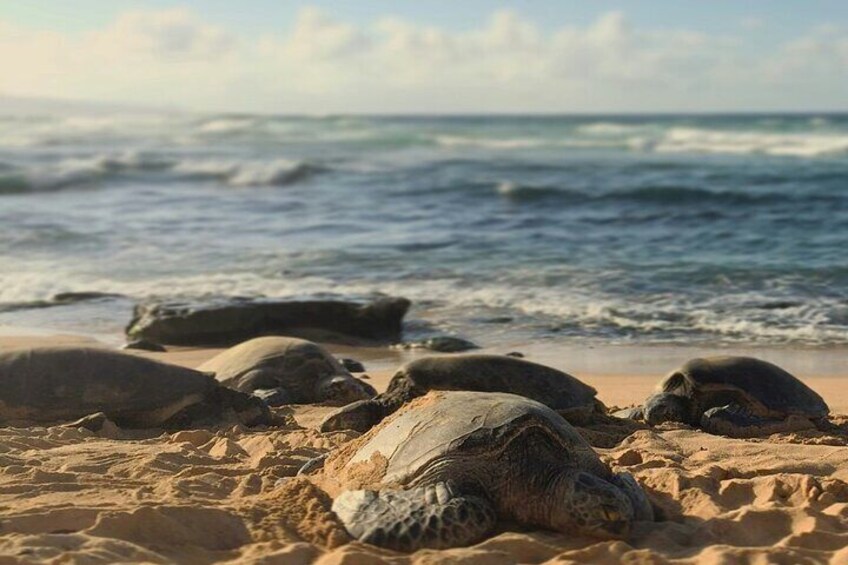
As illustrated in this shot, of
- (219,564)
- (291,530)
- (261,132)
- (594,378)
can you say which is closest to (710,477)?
(291,530)

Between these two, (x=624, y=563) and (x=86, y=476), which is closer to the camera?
(x=624, y=563)

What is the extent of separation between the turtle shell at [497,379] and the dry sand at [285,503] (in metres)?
0.60

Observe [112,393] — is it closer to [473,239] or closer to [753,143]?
[473,239]

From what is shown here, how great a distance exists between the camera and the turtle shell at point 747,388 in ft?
22.7

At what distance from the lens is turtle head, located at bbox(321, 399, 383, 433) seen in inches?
255

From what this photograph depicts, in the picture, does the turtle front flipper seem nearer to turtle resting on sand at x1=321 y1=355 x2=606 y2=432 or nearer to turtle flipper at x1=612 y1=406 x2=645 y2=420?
turtle flipper at x1=612 y1=406 x2=645 y2=420

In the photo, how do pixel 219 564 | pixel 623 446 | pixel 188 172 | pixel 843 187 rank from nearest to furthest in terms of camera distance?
pixel 219 564 < pixel 623 446 < pixel 843 187 < pixel 188 172

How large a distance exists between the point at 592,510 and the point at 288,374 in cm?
387

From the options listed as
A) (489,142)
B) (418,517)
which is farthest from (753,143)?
(418,517)

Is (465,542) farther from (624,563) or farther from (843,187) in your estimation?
(843,187)

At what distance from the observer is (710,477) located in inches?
210

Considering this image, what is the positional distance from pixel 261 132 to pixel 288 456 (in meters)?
57.2

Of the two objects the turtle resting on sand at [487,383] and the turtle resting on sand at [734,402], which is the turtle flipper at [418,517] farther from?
the turtle resting on sand at [734,402]

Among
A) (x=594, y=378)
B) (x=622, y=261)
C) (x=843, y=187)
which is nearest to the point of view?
(x=594, y=378)
